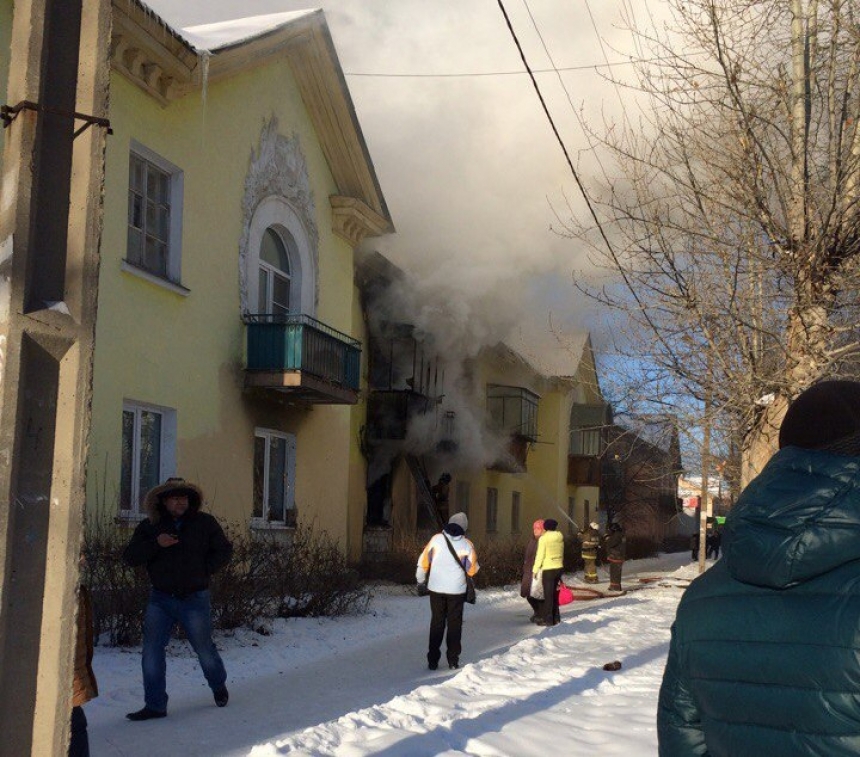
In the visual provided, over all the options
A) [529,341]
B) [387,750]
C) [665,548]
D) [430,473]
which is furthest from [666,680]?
[665,548]

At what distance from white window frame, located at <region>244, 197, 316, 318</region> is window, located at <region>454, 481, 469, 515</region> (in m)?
10.5

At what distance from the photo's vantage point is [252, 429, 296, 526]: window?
1622 centimetres

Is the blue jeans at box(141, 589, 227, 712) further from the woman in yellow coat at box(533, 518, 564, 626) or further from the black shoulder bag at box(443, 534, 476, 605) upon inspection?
the woman in yellow coat at box(533, 518, 564, 626)

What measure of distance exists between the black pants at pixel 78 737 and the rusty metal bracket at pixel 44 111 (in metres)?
2.92

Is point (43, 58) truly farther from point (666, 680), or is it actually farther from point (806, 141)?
point (806, 141)

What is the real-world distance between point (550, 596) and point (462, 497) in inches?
507

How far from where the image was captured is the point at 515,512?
32969 mm

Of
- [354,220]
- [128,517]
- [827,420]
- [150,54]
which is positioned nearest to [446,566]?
[128,517]

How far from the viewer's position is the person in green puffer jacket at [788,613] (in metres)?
2.14

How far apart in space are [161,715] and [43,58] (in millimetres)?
5665

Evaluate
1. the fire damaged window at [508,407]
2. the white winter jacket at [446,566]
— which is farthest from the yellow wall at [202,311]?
the fire damaged window at [508,407]

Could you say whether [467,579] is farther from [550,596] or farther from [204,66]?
[204,66]

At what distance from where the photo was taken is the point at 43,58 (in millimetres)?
3008

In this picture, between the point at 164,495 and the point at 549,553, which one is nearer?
the point at 164,495
